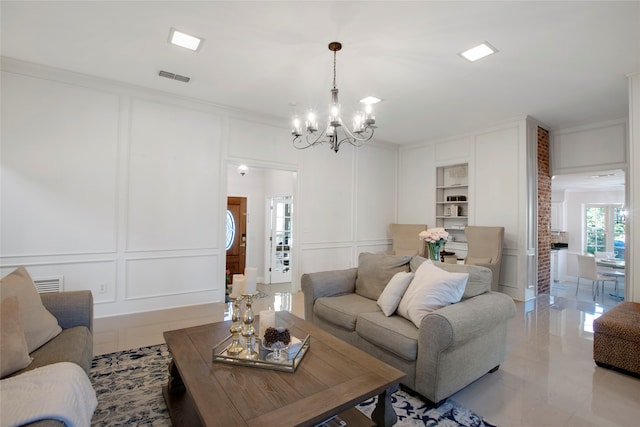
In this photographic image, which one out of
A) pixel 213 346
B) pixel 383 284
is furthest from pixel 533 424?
pixel 213 346

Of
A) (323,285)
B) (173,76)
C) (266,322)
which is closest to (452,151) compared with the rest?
(323,285)

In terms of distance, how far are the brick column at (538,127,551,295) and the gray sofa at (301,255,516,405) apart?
3505mm

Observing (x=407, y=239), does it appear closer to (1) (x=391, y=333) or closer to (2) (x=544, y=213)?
(2) (x=544, y=213)

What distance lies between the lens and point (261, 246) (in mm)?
6969

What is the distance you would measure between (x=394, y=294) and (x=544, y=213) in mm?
4382

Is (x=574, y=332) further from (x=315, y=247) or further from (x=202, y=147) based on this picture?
(x=202, y=147)

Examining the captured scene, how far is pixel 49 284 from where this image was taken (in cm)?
360

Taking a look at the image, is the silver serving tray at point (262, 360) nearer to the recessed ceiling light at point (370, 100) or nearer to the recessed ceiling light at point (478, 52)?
the recessed ceiling light at point (478, 52)

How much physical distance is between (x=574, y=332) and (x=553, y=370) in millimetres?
1332

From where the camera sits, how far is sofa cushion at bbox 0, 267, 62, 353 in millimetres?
1909

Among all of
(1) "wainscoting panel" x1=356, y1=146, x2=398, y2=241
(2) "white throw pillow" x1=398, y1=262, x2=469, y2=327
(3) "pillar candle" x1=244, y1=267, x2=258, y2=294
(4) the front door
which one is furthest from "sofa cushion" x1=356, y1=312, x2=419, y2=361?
(4) the front door

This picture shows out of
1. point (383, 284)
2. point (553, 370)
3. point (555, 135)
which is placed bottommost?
point (553, 370)

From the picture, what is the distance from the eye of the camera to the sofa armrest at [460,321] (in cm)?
202

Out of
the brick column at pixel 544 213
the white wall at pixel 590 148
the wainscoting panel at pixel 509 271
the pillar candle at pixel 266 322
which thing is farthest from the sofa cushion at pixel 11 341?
the white wall at pixel 590 148
